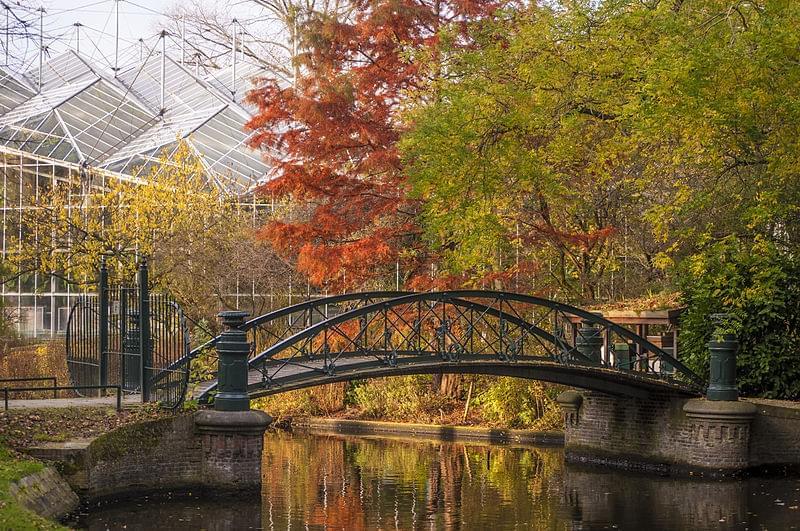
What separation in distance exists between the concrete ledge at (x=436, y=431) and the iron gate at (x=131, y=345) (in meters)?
6.69

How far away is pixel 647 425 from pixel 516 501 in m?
4.98

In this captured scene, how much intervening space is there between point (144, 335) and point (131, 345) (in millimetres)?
735

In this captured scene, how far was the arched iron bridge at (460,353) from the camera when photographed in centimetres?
1833

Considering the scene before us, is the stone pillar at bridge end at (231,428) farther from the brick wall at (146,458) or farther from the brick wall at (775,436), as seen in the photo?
the brick wall at (775,436)

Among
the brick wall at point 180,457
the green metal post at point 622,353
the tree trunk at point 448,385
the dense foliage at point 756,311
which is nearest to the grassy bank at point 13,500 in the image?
the brick wall at point 180,457

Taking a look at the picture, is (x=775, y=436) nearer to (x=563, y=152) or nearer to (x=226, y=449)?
(x=563, y=152)

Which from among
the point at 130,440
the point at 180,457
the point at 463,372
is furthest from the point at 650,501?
the point at 130,440

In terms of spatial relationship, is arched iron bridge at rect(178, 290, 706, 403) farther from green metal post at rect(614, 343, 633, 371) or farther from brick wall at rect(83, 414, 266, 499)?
brick wall at rect(83, 414, 266, 499)

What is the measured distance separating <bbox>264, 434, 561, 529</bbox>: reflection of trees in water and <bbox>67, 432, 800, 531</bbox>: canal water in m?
0.02

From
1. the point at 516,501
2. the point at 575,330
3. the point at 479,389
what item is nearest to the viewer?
the point at 516,501

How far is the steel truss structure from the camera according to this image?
3431 cm

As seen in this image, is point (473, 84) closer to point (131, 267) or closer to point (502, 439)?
point (502, 439)

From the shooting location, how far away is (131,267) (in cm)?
2905

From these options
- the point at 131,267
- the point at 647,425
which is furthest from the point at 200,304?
the point at 647,425
